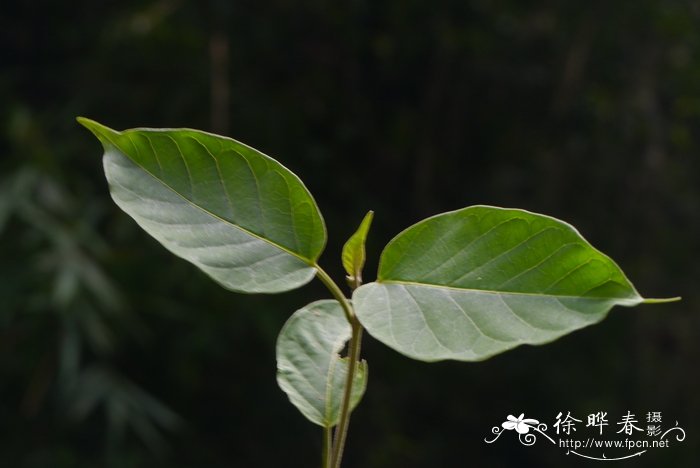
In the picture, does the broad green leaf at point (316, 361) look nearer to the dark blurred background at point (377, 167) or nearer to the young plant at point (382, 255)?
the young plant at point (382, 255)

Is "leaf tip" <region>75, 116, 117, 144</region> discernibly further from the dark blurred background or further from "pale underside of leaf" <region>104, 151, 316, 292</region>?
the dark blurred background

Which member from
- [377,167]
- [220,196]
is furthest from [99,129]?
[377,167]

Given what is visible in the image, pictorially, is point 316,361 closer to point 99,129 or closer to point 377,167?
point 99,129

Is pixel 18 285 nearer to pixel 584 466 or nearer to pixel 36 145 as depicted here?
pixel 36 145

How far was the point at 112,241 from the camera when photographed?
1957mm

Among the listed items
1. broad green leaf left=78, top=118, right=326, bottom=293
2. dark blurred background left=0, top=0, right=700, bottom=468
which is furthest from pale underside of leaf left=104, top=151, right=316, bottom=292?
dark blurred background left=0, top=0, right=700, bottom=468

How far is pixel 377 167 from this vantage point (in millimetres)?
2334

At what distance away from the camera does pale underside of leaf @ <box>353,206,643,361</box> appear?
20cm

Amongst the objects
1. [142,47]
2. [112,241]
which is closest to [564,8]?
[142,47]

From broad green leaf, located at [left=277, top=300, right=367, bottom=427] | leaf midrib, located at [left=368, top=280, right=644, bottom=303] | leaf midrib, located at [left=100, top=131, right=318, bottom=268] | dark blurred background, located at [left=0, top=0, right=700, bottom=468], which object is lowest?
broad green leaf, located at [left=277, top=300, right=367, bottom=427]

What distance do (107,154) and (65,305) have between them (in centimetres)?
160

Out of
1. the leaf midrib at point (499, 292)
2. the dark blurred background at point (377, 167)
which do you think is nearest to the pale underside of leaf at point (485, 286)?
the leaf midrib at point (499, 292)

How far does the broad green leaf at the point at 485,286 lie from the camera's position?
0.20 m

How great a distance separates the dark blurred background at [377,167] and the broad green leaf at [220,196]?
5.71 ft
